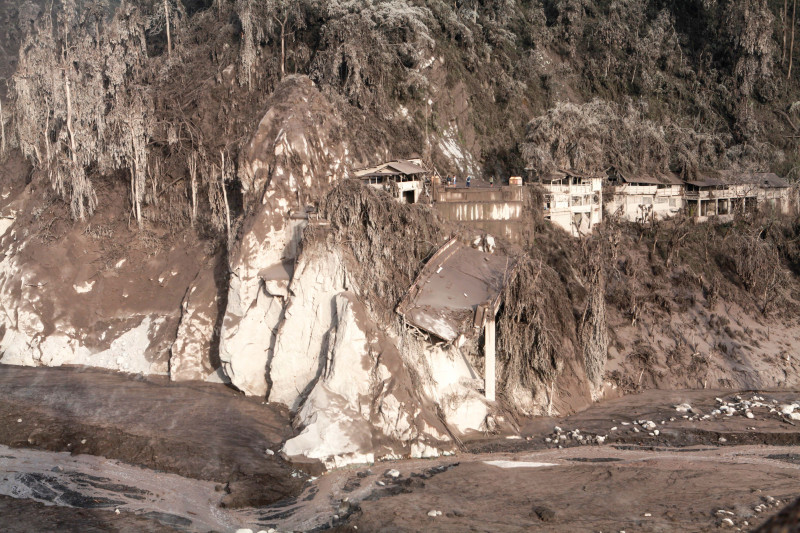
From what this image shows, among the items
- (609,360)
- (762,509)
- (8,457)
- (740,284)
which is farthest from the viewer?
(740,284)

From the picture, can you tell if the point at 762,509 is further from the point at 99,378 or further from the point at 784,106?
the point at 784,106

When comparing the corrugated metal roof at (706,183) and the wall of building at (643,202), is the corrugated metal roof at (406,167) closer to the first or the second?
the wall of building at (643,202)

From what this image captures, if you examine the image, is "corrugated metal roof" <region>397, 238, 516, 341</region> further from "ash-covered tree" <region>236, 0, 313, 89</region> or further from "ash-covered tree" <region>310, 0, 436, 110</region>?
"ash-covered tree" <region>236, 0, 313, 89</region>

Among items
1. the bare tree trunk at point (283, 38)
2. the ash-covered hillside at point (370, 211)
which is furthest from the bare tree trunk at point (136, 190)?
the bare tree trunk at point (283, 38)

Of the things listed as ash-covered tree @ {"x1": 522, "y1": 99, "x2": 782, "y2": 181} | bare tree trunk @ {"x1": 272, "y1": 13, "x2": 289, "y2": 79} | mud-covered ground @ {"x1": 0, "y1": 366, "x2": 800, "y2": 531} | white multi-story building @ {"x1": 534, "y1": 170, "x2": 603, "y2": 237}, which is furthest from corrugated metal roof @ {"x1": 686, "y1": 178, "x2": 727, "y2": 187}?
bare tree trunk @ {"x1": 272, "y1": 13, "x2": 289, "y2": 79}

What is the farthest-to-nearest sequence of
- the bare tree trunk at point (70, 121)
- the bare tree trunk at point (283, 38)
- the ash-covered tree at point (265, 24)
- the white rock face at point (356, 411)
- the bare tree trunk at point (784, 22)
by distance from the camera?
the bare tree trunk at point (784, 22) < the bare tree trunk at point (283, 38) < the ash-covered tree at point (265, 24) < the bare tree trunk at point (70, 121) < the white rock face at point (356, 411)

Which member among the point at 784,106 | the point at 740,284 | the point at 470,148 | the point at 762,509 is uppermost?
the point at 784,106

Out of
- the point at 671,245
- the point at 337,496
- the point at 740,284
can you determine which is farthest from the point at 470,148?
the point at 337,496
